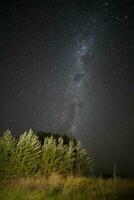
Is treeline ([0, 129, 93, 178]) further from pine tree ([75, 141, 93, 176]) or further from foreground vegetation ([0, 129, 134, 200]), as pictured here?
pine tree ([75, 141, 93, 176])

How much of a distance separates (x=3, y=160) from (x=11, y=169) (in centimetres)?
112

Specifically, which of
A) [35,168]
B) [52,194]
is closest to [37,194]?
[52,194]

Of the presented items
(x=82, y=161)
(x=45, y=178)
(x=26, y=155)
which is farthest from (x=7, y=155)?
(x=82, y=161)

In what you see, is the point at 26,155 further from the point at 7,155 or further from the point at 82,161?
the point at 82,161

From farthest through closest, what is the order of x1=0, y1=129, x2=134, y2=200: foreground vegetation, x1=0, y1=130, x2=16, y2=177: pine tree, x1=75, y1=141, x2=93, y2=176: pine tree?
x1=75, y1=141, x2=93, y2=176: pine tree → x1=0, y1=130, x2=16, y2=177: pine tree → x1=0, y1=129, x2=134, y2=200: foreground vegetation

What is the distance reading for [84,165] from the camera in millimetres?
40812

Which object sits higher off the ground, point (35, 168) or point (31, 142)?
point (31, 142)

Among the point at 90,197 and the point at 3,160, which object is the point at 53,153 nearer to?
the point at 3,160

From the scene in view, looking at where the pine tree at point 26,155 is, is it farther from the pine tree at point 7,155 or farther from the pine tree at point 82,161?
the pine tree at point 82,161

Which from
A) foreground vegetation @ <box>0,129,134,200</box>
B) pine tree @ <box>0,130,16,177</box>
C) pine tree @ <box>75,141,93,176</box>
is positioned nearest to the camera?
foreground vegetation @ <box>0,129,134,200</box>

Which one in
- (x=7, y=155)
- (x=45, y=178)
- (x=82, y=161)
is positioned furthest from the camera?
(x=82, y=161)

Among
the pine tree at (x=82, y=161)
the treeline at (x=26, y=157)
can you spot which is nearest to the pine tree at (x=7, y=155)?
the treeline at (x=26, y=157)

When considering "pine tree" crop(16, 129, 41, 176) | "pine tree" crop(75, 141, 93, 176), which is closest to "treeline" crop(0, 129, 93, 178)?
"pine tree" crop(16, 129, 41, 176)

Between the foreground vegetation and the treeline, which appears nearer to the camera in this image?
the foreground vegetation
